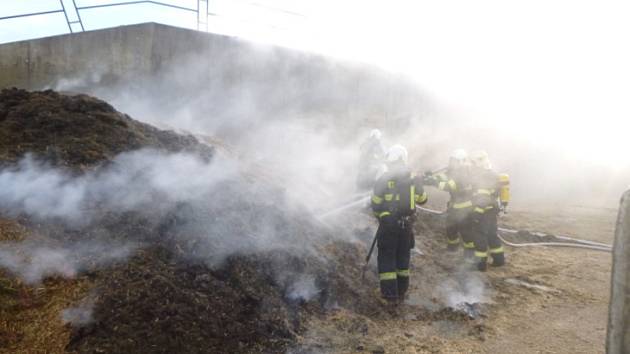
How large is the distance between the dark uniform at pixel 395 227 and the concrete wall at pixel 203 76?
8.22 meters

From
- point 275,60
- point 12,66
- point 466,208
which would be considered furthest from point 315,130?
point 12,66

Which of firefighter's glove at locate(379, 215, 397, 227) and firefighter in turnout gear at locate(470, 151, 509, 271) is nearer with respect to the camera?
firefighter's glove at locate(379, 215, 397, 227)

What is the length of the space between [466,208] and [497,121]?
413 inches

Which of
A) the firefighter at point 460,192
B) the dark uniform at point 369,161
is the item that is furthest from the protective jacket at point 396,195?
the dark uniform at point 369,161

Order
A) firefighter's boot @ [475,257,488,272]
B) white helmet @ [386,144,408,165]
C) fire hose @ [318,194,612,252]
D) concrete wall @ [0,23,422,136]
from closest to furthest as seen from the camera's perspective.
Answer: white helmet @ [386,144,408,165], firefighter's boot @ [475,257,488,272], fire hose @ [318,194,612,252], concrete wall @ [0,23,422,136]

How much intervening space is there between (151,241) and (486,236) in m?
5.26

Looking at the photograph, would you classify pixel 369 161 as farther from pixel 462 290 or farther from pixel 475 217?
pixel 462 290

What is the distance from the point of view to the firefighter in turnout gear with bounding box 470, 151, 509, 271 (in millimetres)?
6816

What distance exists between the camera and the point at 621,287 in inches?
87.2

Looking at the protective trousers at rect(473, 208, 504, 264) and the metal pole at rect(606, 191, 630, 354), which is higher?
→ the metal pole at rect(606, 191, 630, 354)

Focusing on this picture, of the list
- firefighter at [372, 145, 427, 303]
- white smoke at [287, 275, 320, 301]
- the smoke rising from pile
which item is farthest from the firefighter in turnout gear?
white smoke at [287, 275, 320, 301]

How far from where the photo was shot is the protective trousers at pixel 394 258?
5.41 metres

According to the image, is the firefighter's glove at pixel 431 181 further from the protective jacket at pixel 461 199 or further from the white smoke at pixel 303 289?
the white smoke at pixel 303 289

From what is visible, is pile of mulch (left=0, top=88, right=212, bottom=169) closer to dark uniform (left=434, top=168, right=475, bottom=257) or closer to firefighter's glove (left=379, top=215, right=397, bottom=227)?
firefighter's glove (left=379, top=215, right=397, bottom=227)
